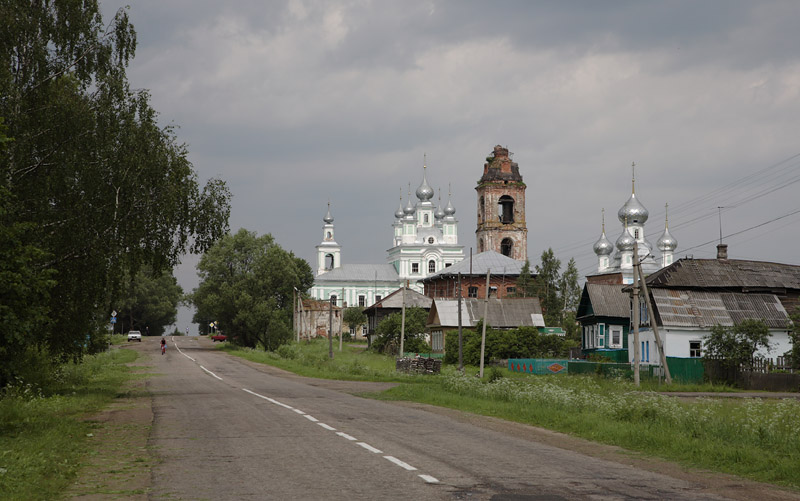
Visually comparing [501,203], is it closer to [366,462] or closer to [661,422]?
[661,422]

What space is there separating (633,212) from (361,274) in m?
52.5

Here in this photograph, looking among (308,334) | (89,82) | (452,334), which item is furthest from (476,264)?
(89,82)

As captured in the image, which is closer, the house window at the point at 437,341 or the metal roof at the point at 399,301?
the house window at the point at 437,341

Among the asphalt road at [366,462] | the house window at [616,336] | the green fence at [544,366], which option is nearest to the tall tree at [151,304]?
the house window at [616,336]

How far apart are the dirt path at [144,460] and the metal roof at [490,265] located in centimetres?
8662

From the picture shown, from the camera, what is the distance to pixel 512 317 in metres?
73.9

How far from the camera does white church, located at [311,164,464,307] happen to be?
513ft

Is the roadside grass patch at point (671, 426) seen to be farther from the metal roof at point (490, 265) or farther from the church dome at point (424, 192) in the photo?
the church dome at point (424, 192)

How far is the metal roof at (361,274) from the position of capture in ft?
518

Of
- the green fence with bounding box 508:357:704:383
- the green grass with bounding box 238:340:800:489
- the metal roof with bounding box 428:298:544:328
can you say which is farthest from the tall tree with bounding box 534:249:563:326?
the green grass with bounding box 238:340:800:489

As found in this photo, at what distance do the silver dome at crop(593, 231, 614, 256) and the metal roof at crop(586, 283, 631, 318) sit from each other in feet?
228

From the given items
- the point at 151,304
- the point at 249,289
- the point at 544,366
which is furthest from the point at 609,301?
the point at 151,304

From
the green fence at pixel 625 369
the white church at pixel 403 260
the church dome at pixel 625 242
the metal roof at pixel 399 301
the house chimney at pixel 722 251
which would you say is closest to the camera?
the green fence at pixel 625 369

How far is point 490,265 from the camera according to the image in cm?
11038
